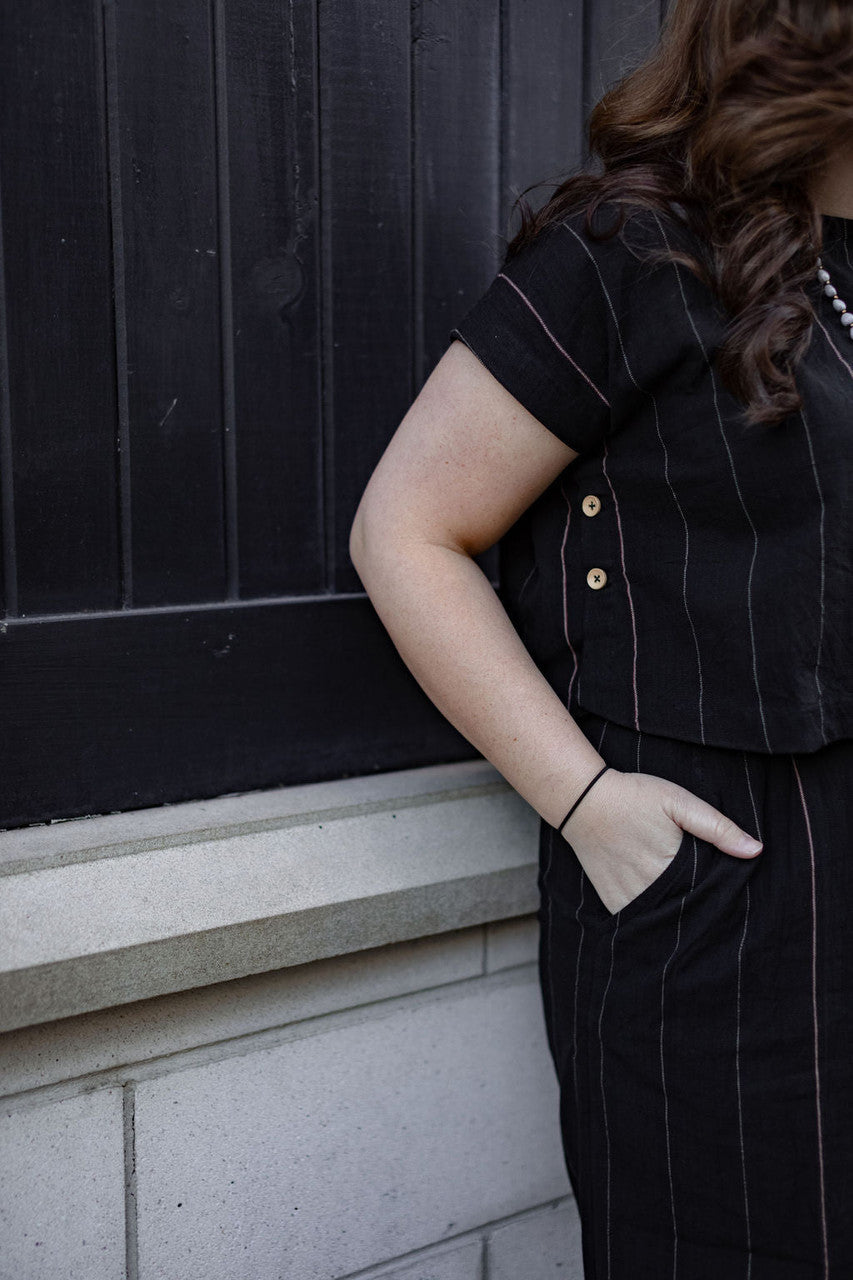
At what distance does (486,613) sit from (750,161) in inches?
18.8

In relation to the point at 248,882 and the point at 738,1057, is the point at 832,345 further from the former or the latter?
the point at 248,882

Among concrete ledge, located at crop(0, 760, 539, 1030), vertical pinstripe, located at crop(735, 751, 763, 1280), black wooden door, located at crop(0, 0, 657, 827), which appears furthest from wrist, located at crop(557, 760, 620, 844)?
black wooden door, located at crop(0, 0, 657, 827)

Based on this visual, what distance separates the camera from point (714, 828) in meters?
1.07

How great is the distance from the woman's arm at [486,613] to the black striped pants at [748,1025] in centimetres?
4

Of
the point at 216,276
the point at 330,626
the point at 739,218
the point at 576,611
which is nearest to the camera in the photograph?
the point at 739,218

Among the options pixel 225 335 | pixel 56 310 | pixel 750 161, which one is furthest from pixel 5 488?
pixel 750 161

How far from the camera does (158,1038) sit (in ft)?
4.16

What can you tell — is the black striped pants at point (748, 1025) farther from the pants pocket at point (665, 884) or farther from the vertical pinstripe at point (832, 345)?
the vertical pinstripe at point (832, 345)

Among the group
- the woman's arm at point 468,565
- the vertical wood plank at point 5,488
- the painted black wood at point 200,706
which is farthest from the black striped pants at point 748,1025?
the vertical wood plank at point 5,488

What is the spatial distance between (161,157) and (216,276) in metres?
0.13

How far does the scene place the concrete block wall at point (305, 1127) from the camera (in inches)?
47.8

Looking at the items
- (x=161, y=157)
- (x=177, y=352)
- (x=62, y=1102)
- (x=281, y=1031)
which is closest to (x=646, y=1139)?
(x=281, y=1031)

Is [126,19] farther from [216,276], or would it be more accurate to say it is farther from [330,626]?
[330,626]

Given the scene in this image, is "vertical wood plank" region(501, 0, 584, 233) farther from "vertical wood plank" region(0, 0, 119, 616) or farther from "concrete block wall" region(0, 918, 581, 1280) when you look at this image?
"concrete block wall" region(0, 918, 581, 1280)
